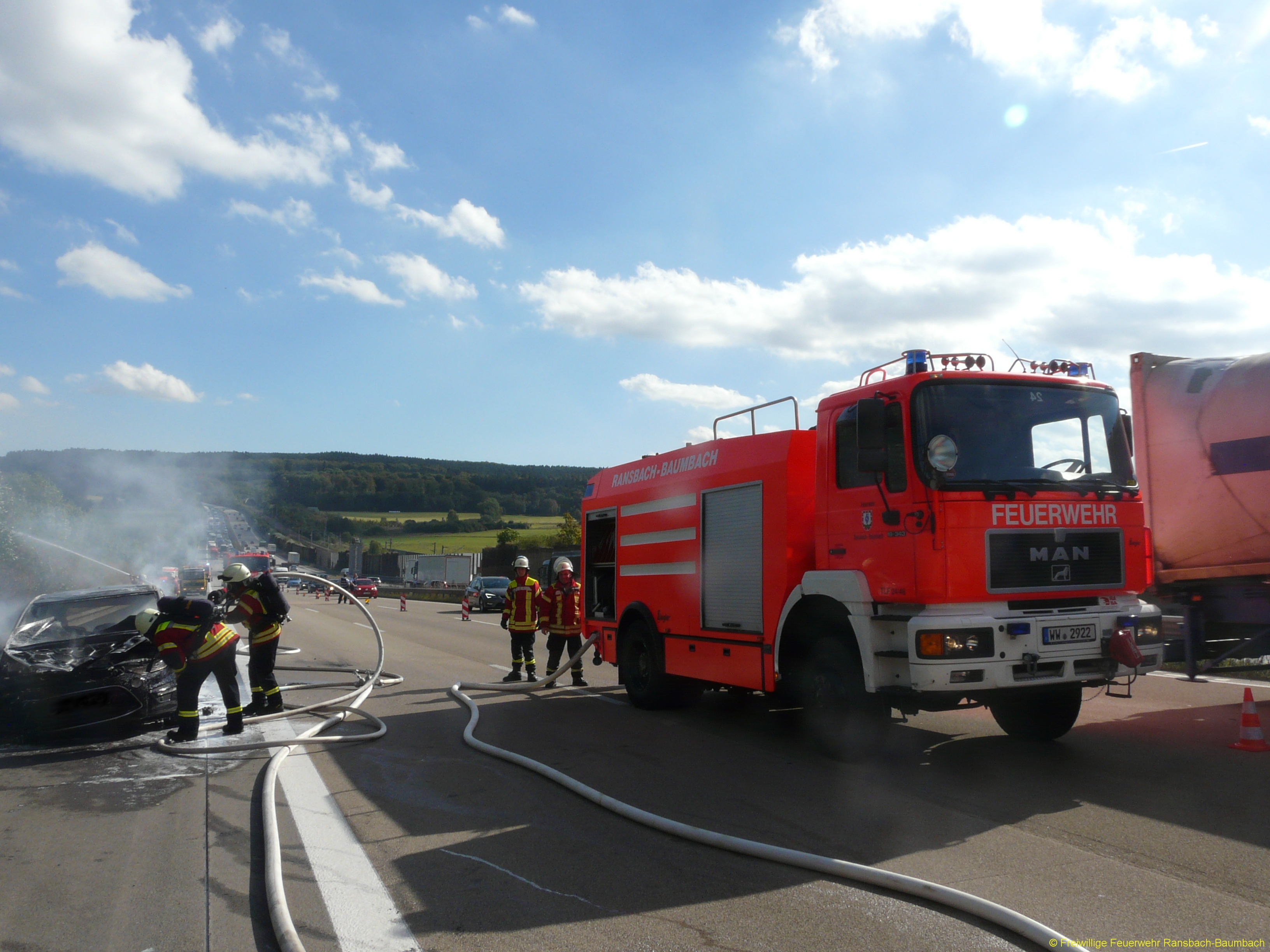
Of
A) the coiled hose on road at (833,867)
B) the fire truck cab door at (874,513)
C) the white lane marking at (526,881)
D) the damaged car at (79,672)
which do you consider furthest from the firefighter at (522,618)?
the white lane marking at (526,881)

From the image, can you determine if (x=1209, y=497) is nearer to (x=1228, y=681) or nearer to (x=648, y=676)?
(x=1228, y=681)

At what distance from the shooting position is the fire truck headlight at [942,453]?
608 cm

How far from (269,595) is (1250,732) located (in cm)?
889

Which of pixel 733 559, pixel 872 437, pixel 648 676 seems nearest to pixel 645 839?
pixel 872 437

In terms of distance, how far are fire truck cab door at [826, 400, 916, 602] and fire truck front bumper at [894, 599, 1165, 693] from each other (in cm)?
39

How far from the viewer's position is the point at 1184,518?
27.1 feet

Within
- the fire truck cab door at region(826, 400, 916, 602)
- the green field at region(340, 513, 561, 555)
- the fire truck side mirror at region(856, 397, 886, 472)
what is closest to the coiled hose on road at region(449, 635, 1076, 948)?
the fire truck cab door at region(826, 400, 916, 602)

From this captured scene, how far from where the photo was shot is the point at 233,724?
26.5 feet

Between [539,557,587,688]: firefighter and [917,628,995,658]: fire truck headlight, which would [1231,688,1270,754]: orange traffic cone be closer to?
[917,628,995,658]: fire truck headlight

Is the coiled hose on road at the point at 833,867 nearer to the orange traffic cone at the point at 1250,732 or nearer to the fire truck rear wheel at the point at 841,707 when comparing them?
the fire truck rear wheel at the point at 841,707

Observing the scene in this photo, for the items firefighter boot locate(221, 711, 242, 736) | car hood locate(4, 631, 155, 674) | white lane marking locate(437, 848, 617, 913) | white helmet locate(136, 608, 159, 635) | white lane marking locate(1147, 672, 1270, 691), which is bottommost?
white lane marking locate(437, 848, 617, 913)

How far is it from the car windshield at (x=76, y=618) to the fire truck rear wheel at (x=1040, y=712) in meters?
8.46

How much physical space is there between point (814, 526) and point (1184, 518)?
12.8 feet

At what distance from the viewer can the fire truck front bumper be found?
576 cm
